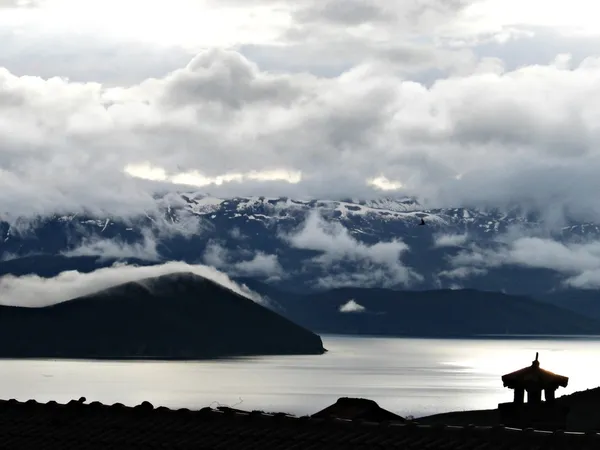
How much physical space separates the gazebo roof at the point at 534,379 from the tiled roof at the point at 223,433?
16.2 metres

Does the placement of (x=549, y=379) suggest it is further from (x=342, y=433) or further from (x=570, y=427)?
(x=570, y=427)

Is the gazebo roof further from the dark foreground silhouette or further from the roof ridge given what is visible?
the dark foreground silhouette

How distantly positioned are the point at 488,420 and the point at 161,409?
255 feet

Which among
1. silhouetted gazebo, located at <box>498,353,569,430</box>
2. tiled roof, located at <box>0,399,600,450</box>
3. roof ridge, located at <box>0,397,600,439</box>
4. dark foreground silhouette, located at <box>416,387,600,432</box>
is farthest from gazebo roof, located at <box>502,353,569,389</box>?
dark foreground silhouette, located at <box>416,387,600,432</box>

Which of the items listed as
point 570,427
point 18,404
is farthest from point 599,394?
point 18,404

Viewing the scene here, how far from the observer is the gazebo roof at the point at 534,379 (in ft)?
187

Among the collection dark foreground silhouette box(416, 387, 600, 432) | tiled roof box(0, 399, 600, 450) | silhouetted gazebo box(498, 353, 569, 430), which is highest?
dark foreground silhouette box(416, 387, 600, 432)

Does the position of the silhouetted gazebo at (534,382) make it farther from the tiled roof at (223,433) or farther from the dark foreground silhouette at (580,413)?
the dark foreground silhouette at (580,413)

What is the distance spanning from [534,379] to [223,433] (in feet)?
63.2

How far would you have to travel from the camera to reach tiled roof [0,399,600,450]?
38344 mm

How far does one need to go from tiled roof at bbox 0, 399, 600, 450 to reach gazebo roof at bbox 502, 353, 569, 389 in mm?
16244

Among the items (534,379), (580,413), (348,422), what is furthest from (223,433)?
(580,413)

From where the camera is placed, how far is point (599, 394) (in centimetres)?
11075

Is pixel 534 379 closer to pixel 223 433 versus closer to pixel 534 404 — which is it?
pixel 534 404
